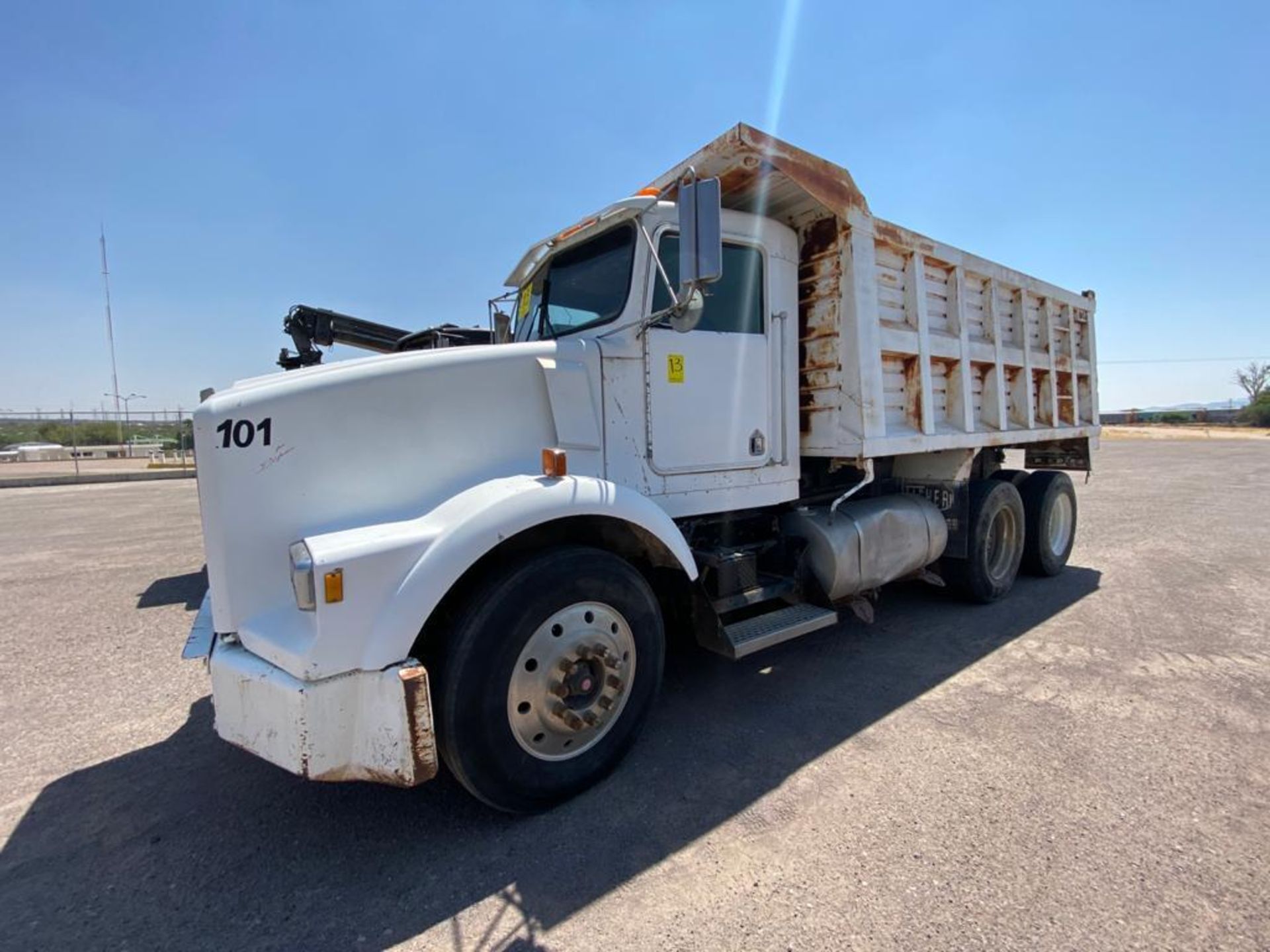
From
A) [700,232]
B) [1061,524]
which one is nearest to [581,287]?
[700,232]

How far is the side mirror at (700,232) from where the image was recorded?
263 centimetres

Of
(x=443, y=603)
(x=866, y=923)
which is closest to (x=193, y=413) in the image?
(x=443, y=603)

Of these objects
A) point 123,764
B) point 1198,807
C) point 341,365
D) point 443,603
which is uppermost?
point 341,365

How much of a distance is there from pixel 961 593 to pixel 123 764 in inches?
230

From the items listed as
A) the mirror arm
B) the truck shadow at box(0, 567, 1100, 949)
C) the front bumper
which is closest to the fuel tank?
the truck shadow at box(0, 567, 1100, 949)

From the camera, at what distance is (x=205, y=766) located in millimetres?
2916

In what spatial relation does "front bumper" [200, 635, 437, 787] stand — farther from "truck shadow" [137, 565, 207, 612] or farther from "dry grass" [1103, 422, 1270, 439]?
"dry grass" [1103, 422, 1270, 439]

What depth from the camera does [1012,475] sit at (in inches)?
248

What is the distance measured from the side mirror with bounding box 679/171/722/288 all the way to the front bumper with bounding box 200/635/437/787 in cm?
197

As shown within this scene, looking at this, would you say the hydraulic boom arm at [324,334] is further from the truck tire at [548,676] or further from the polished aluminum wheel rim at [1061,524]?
the polished aluminum wheel rim at [1061,524]

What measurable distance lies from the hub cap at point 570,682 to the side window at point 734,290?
5.71 feet

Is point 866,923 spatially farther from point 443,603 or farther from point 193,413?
point 193,413

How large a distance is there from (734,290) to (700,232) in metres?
0.98

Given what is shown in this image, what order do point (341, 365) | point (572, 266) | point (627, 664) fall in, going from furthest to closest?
point (572, 266) → point (627, 664) → point (341, 365)
